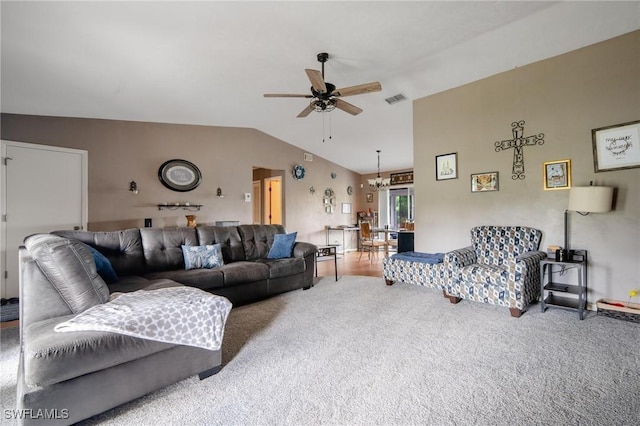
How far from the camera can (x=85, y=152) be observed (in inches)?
179

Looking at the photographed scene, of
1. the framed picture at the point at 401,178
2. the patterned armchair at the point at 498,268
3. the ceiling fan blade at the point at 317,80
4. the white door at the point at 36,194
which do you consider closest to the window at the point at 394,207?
the framed picture at the point at 401,178

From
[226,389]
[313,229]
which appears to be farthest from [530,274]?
[313,229]

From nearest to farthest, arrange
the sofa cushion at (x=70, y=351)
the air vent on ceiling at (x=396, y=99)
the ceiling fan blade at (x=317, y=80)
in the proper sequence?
the sofa cushion at (x=70, y=351) < the ceiling fan blade at (x=317, y=80) < the air vent on ceiling at (x=396, y=99)

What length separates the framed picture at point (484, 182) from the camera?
12.9 ft

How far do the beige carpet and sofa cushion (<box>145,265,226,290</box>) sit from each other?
40 cm

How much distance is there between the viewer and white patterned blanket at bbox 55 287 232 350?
1.62 m

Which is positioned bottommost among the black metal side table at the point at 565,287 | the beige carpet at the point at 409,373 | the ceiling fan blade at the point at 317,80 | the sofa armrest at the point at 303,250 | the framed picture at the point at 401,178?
the beige carpet at the point at 409,373

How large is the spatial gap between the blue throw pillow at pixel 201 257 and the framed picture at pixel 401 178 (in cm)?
643

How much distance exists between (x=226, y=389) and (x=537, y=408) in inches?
71.3

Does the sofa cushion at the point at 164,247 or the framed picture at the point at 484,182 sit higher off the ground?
the framed picture at the point at 484,182

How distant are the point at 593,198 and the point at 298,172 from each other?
18.5 ft

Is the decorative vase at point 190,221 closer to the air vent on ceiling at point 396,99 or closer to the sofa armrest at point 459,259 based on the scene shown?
the air vent on ceiling at point 396,99

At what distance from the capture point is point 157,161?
5305mm

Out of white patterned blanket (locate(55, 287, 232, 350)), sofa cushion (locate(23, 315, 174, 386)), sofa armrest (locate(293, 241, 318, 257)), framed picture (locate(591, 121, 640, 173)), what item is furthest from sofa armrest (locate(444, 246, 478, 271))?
sofa cushion (locate(23, 315, 174, 386))
